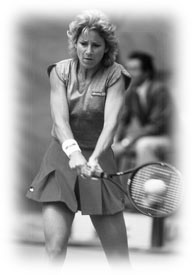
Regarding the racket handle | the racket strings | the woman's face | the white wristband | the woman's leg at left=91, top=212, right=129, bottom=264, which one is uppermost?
the woman's face

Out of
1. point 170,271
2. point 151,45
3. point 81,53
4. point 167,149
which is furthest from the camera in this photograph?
point 151,45

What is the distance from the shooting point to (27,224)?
7.51m

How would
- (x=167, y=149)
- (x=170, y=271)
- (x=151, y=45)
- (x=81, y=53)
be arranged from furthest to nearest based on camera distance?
(x=151, y=45) < (x=167, y=149) < (x=170, y=271) < (x=81, y=53)

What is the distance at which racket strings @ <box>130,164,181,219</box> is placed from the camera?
439 centimetres

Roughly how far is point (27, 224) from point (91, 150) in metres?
3.16

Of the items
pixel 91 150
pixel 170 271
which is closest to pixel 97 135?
pixel 91 150

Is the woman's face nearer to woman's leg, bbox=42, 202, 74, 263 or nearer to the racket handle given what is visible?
the racket handle

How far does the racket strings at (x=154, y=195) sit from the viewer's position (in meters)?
4.39

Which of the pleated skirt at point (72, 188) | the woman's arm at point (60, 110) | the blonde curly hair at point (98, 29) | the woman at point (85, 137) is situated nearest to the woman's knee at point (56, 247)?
the woman at point (85, 137)

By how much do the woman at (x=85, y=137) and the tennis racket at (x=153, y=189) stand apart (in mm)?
119

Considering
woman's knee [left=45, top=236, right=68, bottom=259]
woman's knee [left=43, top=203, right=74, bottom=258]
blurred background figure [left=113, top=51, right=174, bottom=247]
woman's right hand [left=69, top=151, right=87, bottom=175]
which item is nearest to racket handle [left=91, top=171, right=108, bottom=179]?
woman's right hand [left=69, top=151, right=87, bottom=175]

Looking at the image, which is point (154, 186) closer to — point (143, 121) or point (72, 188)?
point (72, 188)

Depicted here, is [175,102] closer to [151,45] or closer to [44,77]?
[151,45]

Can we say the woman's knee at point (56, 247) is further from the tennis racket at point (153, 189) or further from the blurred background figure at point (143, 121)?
the blurred background figure at point (143, 121)
